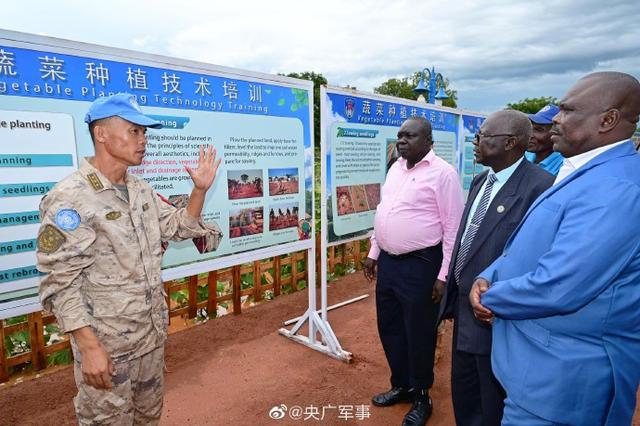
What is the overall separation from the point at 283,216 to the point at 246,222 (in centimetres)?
42

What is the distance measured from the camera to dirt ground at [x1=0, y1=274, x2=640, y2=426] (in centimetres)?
306

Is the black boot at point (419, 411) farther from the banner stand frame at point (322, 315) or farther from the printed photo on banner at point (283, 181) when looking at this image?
the printed photo on banner at point (283, 181)

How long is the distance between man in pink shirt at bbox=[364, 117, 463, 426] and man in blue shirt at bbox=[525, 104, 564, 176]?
0.91m

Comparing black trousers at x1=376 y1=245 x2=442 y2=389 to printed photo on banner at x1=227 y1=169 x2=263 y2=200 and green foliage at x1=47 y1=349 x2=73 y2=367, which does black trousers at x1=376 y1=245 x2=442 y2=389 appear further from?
green foliage at x1=47 y1=349 x2=73 y2=367

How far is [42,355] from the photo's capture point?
3.40 metres

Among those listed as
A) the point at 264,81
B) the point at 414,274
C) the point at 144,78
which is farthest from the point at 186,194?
the point at 414,274

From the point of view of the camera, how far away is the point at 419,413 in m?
2.98

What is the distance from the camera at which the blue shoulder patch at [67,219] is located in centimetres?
166

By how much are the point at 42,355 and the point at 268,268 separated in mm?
2484

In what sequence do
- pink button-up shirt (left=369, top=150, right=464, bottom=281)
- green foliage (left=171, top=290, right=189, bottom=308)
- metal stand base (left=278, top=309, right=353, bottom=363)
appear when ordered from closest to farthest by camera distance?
pink button-up shirt (left=369, top=150, right=464, bottom=281)
metal stand base (left=278, top=309, right=353, bottom=363)
green foliage (left=171, top=290, right=189, bottom=308)

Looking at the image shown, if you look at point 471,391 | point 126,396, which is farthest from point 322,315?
point 126,396

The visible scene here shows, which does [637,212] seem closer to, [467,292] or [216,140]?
[467,292]

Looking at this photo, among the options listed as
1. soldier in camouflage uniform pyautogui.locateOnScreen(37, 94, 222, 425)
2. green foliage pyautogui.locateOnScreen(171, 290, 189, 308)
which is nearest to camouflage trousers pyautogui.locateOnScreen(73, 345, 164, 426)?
soldier in camouflage uniform pyautogui.locateOnScreen(37, 94, 222, 425)

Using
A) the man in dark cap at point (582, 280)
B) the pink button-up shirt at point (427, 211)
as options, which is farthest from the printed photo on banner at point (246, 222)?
the man in dark cap at point (582, 280)
